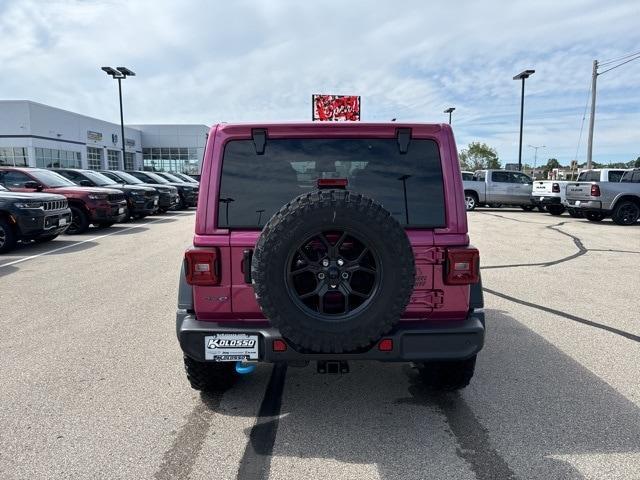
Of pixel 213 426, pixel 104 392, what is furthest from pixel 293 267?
pixel 104 392

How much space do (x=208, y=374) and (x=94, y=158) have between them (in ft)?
165

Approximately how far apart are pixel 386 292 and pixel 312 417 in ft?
3.78

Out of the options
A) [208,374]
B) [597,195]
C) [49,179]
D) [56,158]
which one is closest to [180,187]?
[49,179]

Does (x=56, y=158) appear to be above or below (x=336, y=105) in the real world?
above

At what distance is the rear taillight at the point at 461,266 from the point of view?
9.59 ft

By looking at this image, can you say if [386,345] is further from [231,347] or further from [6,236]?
[6,236]

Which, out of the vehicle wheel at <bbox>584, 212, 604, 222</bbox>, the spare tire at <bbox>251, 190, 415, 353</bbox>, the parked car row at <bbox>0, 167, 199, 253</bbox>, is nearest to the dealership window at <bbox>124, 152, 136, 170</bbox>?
the parked car row at <bbox>0, 167, 199, 253</bbox>

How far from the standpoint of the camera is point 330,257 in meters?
2.72

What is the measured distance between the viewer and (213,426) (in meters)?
3.10

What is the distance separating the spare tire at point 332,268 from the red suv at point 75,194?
11.5 m

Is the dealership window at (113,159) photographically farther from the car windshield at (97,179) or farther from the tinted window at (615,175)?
the tinted window at (615,175)

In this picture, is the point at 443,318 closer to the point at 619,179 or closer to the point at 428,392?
the point at 428,392

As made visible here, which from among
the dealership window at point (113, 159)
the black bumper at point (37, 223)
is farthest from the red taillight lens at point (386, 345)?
the dealership window at point (113, 159)

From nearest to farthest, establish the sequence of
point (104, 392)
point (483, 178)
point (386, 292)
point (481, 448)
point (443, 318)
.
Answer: point (386, 292) < point (481, 448) < point (443, 318) < point (104, 392) < point (483, 178)
